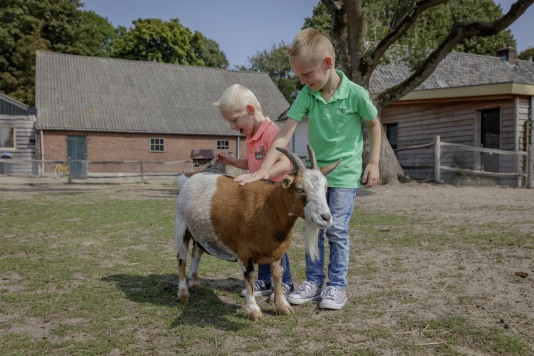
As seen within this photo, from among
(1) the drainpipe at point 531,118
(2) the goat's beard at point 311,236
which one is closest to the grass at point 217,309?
(2) the goat's beard at point 311,236

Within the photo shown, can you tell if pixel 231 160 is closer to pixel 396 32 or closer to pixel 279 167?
pixel 279 167

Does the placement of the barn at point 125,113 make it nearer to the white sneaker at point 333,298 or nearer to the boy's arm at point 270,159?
the boy's arm at point 270,159

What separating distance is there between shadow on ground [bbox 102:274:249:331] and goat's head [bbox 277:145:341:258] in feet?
3.29

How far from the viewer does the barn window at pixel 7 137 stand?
28.4 meters

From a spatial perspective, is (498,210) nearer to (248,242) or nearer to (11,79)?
(248,242)

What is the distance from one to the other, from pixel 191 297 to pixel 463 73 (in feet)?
87.9

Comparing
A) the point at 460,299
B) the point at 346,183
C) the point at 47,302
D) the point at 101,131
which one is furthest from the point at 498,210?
the point at 101,131

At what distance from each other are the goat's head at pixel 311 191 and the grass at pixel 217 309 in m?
0.84

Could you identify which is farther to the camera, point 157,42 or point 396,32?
point 157,42

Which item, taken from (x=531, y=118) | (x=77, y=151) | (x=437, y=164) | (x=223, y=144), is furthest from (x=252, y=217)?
(x=223, y=144)

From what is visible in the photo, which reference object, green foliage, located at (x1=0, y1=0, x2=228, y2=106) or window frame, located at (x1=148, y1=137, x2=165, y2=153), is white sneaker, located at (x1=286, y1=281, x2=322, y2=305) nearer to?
window frame, located at (x1=148, y1=137, x2=165, y2=153)

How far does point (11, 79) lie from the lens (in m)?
43.6

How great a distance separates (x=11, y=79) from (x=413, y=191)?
4306 cm

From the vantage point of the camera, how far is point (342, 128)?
154 inches
